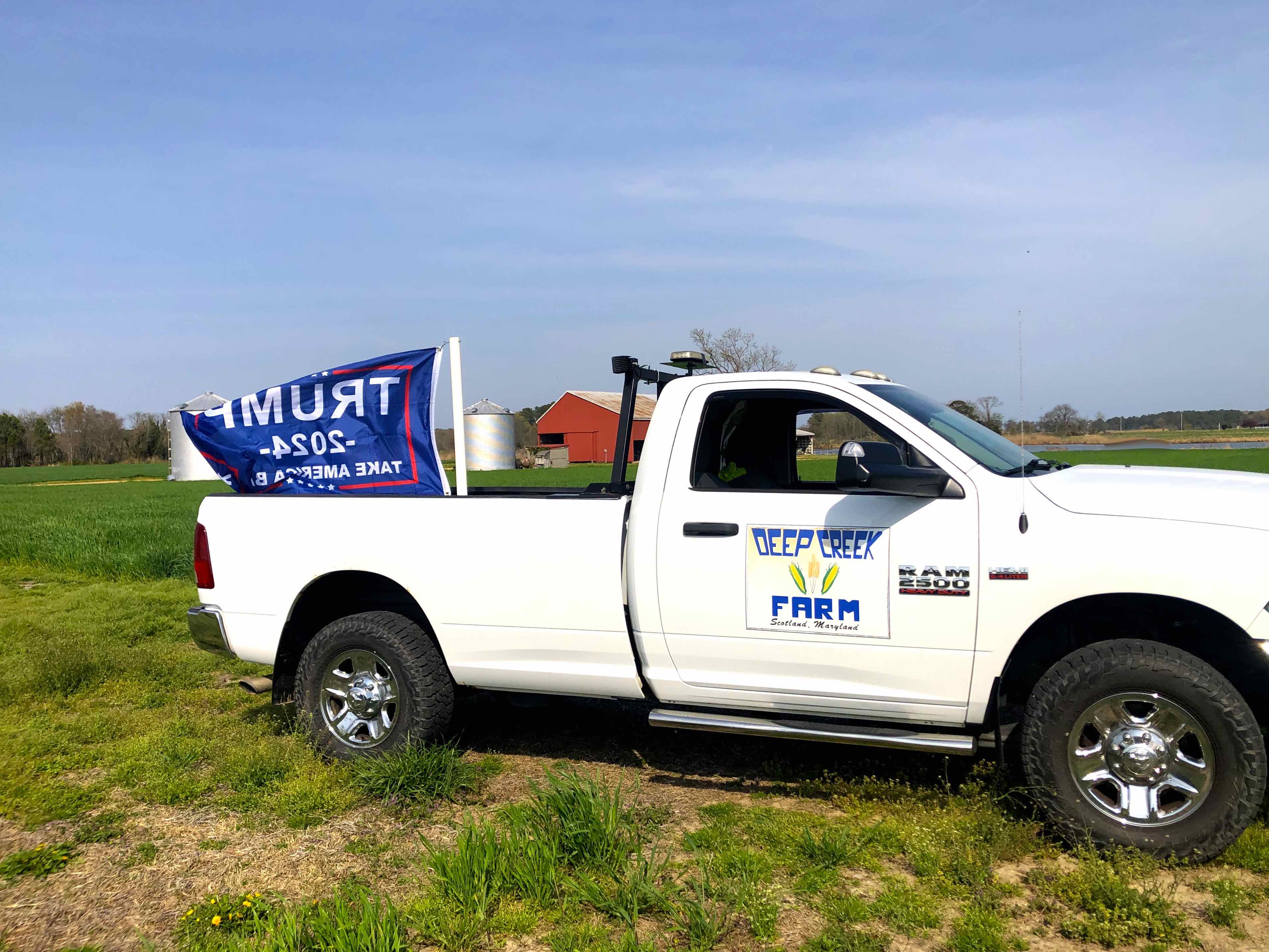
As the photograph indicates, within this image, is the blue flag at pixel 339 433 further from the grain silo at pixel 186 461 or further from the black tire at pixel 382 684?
the grain silo at pixel 186 461

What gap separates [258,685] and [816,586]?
3.26m

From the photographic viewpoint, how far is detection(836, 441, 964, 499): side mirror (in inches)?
152

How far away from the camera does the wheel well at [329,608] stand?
17.2 feet

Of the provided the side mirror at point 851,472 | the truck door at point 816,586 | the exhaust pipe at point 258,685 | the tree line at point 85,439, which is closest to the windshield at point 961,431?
the truck door at point 816,586

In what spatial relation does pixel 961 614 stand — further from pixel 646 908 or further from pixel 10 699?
pixel 10 699

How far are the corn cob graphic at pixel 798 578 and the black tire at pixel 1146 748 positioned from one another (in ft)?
3.34

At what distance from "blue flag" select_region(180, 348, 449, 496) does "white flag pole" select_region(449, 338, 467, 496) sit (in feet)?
0.28

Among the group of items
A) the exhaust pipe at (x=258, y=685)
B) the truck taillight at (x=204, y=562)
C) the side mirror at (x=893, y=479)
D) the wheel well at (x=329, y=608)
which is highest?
the side mirror at (x=893, y=479)

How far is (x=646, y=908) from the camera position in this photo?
3488mm

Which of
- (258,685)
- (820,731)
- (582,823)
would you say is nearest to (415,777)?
(582,823)

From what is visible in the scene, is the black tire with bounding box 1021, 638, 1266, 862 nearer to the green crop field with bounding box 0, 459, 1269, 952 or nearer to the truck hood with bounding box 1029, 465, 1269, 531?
the green crop field with bounding box 0, 459, 1269, 952

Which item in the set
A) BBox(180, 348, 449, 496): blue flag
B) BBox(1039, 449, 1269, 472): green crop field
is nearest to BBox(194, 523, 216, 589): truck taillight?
BBox(180, 348, 449, 496): blue flag

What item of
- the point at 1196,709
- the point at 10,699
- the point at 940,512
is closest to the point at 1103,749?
the point at 1196,709

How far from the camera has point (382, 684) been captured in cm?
507
